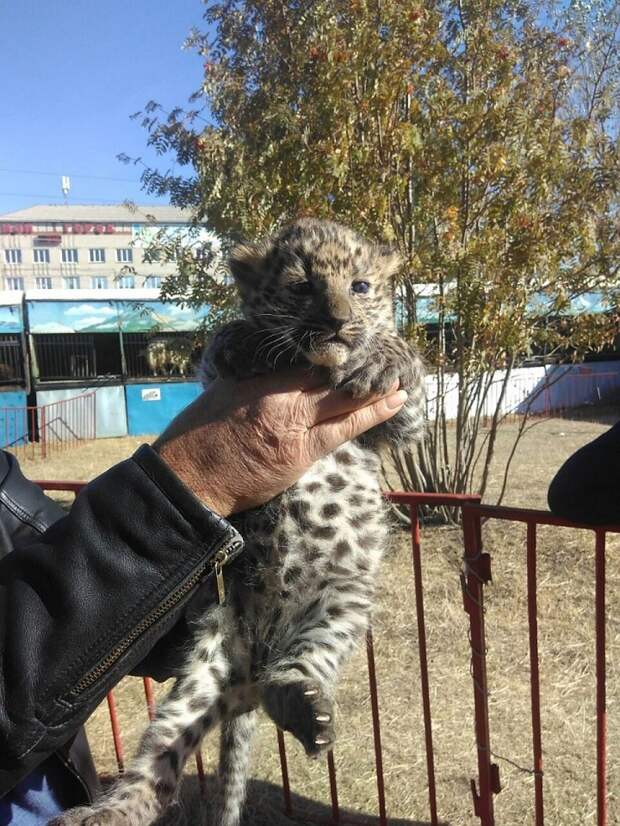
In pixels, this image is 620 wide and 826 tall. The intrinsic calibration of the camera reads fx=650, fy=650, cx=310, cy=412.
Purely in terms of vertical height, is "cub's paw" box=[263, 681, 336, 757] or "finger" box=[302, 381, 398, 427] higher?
"finger" box=[302, 381, 398, 427]

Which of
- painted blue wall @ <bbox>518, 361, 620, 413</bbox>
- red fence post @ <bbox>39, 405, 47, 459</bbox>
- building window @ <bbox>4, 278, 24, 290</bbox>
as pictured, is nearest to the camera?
red fence post @ <bbox>39, 405, 47, 459</bbox>

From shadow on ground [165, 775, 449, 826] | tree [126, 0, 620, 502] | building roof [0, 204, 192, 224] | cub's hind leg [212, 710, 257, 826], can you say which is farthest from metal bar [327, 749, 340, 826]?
building roof [0, 204, 192, 224]

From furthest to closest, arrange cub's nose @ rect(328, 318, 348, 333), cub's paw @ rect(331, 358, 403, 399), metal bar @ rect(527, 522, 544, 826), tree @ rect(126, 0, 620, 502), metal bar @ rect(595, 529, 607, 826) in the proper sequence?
1. tree @ rect(126, 0, 620, 502)
2. metal bar @ rect(527, 522, 544, 826)
3. metal bar @ rect(595, 529, 607, 826)
4. cub's nose @ rect(328, 318, 348, 333)
5. cub's paw @ rect(331, 358, 403, 399)

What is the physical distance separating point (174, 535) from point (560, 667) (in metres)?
5.03

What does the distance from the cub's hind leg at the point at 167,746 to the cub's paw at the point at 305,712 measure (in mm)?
244

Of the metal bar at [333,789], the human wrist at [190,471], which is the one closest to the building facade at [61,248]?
Answer: the metal bar at [333,789]

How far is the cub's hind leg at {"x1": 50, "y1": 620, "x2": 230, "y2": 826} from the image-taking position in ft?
6.42

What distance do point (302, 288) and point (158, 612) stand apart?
64.4 inches

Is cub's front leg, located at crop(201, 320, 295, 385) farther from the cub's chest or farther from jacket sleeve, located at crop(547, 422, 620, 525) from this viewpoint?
jacket sleeve, located at crop(547, 422, 620, 525)

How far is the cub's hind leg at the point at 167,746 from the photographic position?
196 centimetres

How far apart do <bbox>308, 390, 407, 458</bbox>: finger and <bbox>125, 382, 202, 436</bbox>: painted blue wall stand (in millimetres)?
18762

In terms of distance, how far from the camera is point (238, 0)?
9219mm

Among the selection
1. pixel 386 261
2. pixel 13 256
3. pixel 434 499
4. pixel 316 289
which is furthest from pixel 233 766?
pixel 13 256

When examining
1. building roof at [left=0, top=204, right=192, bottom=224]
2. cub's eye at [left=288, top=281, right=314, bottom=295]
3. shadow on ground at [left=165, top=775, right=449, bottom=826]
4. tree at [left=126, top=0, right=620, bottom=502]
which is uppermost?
building roof at [left=0, top=204, right=192, bottom=224]
